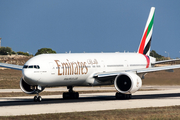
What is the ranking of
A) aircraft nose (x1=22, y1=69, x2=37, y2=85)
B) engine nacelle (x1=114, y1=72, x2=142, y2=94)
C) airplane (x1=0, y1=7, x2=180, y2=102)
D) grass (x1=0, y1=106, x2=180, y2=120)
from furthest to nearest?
engine nacelle (x1=114, y1=72, x2=142, y2=94), airplane (x1=0, y1=7, x2=180, y2=102), aircraft nose (x1=22, y1=69, x2=37, y2=85), grass (x1=0, y1=106, x2=180, y2=120)

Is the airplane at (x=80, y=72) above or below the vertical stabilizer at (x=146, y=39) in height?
below

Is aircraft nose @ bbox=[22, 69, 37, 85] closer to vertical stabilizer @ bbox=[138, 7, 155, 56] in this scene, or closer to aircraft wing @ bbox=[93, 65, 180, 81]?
aircraft wing @ bbox=[93, 65, 180, 81]

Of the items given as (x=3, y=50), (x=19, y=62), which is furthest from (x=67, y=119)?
(x=3, y=50)

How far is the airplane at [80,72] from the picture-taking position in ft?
108

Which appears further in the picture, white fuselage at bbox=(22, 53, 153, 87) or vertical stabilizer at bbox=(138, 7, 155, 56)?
vertical stabilizer at bbox=(138, 7, 155, 56)

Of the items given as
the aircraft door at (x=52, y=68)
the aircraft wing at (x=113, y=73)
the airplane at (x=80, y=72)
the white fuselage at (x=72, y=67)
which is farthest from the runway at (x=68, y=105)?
the aircraft wing at (x=113, y=73)

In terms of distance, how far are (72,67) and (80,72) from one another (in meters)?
1.32

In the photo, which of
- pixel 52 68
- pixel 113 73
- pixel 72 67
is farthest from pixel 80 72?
pixel 52 68

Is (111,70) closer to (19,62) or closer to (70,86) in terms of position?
(70,86)

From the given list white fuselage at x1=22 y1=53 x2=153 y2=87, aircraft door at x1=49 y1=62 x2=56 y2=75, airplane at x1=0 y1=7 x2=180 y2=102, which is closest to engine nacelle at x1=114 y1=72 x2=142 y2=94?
airplane at x1=0 y1=7 x2=180 y2=102

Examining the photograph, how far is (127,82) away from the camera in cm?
3719

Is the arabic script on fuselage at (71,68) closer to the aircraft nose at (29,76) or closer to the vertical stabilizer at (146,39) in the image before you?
the aircraft nose at (29,76)

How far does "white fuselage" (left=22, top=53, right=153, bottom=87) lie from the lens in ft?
107

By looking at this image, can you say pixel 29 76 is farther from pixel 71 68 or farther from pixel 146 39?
pixel 146 39
